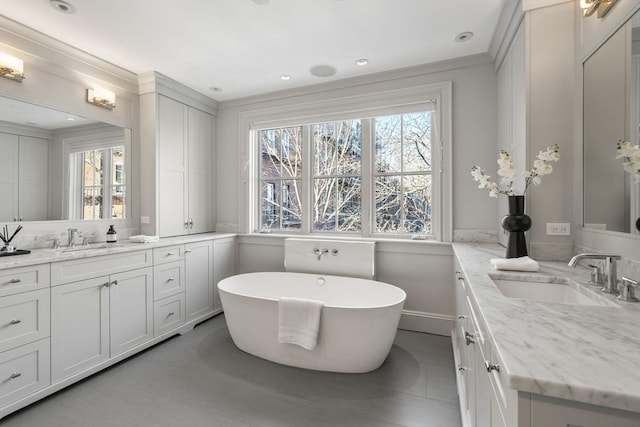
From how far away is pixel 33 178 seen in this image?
8.14 ft

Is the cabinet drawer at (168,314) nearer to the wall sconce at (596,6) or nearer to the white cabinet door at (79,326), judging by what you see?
the white cabinet door at (79,326)

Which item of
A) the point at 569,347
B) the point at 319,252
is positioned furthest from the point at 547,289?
the point at 319,252

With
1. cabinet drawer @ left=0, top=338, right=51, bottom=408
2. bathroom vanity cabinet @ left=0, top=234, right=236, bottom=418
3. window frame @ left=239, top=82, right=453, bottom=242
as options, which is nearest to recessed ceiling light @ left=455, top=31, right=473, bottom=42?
window frame @ left=239, top=82, right=453, bottom=242

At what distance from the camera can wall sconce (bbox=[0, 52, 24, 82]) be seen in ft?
7.45

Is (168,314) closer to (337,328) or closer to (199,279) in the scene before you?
(199,279)

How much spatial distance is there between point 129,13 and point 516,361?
3.06 m

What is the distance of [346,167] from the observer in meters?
3.58

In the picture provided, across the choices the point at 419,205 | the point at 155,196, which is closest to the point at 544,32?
the point at 419,205

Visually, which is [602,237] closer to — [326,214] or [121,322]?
[326,214]

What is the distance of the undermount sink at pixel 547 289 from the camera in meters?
1.35

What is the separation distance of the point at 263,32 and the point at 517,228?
244 centimetres

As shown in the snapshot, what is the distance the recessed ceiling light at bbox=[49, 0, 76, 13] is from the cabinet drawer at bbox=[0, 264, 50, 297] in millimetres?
1848

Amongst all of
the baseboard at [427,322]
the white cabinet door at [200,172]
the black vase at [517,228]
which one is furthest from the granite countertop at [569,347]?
the white cabinet door at [200,172]

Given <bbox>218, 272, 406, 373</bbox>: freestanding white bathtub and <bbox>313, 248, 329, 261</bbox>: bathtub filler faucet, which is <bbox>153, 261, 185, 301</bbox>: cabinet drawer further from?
<bbox>313, 248, 329, 261</bbox>: bathtub filler faucet
